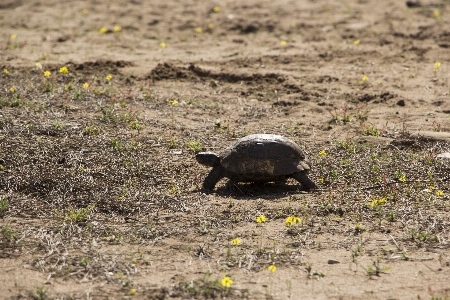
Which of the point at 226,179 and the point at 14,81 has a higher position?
the point at 14,81

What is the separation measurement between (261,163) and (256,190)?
0.41 metres

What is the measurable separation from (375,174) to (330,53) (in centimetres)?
489

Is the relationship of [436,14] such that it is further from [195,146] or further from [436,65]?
[195,146]

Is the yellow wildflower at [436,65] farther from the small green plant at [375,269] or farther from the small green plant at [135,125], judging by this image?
the small green plant at [375,269]

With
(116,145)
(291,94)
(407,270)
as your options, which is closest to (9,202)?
(116,145)

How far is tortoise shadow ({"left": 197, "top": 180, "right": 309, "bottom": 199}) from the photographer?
6676 mm

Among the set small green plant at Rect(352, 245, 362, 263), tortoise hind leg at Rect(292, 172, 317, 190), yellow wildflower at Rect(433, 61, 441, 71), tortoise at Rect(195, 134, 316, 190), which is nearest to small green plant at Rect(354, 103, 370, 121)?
yellow wildflower at Rect(433, 61, 441, 71)

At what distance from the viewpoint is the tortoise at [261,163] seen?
662 cm

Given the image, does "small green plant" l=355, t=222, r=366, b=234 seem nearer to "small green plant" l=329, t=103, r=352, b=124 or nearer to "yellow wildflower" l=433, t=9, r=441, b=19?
"small green plant" l=329, t=103, r=352, b=124

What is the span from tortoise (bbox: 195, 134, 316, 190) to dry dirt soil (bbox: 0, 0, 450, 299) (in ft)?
0.59

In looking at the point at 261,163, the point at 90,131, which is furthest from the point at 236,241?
the point at 90,131

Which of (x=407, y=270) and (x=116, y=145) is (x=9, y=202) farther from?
(x=407, y=270)

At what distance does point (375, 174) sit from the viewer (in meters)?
7.00

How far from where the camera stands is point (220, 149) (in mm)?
7758
